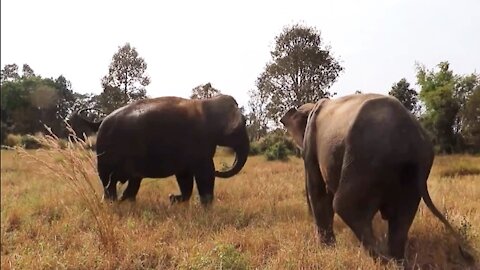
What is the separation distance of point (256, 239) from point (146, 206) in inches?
90.4

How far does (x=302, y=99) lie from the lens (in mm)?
5469

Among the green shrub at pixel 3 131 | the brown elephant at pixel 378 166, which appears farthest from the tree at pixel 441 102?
the green shrub at pixel 3 131

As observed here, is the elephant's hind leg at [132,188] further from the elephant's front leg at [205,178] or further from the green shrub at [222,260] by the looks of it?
the green shrub at [222,260]

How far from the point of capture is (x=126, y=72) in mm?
5809

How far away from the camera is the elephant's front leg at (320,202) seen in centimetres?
517

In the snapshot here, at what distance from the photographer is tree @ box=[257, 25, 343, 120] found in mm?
4816

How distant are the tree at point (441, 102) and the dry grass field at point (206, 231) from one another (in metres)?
0.37

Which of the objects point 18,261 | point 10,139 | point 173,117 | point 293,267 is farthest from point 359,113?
point 10,139

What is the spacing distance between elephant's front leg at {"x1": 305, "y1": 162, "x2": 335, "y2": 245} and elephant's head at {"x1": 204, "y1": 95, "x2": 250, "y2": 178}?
2055 millimetres

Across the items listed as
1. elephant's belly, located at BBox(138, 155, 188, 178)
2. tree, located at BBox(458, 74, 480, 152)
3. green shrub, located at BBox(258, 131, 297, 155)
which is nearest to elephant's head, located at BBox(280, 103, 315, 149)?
green shrub, located at BBox(258, 131, 297, 155)

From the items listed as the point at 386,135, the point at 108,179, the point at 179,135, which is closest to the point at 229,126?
the point at 179,135

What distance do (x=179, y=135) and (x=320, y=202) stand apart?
256cm

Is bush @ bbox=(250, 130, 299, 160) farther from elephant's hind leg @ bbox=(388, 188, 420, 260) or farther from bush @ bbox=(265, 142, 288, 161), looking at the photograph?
elephant's hind leg @ bbox=(388, 188, 420, 260)

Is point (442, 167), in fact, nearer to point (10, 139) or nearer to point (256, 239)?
point (256, 239)
